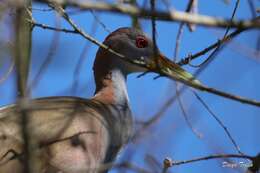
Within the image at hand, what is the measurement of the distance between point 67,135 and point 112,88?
0.88 m

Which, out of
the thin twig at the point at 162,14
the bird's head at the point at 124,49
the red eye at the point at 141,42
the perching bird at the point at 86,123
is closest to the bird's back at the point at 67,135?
the perching bird at the point at 86,123

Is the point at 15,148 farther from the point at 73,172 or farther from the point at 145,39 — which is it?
the point at 145,39

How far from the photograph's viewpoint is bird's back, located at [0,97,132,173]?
10.6 feet

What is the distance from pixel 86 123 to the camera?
3605mm

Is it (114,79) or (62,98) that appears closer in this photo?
(62,98)

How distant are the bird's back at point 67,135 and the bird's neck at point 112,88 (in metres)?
0.22

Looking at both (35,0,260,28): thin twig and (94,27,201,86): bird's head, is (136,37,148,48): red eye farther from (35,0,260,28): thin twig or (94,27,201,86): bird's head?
(35,0,260,28): thin twig

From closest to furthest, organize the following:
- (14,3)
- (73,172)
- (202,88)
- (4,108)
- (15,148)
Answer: (14,3)
(202,88)
(15,148)
(73,172)
(4,108)

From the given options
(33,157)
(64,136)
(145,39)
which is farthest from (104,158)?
(33,157)

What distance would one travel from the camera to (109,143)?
12.3 feet

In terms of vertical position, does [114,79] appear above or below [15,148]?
above

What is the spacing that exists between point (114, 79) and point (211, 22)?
2.59 metres

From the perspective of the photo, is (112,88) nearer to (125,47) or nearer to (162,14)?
(125,47)

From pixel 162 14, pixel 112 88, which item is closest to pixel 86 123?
pixel 112 88
